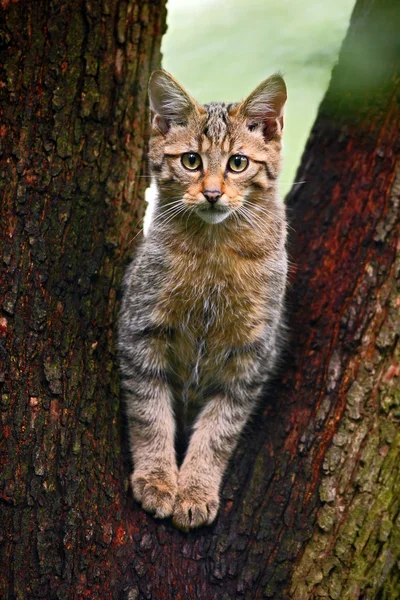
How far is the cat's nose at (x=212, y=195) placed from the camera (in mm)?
3020

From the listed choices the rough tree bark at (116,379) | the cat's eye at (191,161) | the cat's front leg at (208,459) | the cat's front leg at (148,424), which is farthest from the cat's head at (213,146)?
the cat's front leg at (208,459)

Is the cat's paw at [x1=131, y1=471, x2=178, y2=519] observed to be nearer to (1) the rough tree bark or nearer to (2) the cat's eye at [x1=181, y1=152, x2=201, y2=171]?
(1) the rough tree bark

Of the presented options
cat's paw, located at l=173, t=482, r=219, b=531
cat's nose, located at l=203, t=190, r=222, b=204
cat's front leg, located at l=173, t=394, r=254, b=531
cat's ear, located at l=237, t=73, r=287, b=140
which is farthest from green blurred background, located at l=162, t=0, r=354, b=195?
cat's paw, located at l=173, t=482, r=219, b=531

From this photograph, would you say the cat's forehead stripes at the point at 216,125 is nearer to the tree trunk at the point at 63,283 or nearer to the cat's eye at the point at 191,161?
the cat's eye at the point at 191,161

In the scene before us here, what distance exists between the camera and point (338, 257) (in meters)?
3.20

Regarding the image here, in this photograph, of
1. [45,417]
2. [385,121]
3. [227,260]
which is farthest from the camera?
[227,260]

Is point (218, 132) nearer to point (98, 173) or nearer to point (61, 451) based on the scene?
point (98, 173)

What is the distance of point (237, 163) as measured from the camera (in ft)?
10.5

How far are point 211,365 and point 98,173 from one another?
1191 mm

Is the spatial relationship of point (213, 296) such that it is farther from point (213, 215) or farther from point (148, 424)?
point (148, 424)

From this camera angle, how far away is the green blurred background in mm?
3891

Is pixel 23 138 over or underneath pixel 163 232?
over

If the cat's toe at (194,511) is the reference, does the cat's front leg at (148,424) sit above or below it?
above

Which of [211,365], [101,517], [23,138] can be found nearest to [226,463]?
[211,365]
